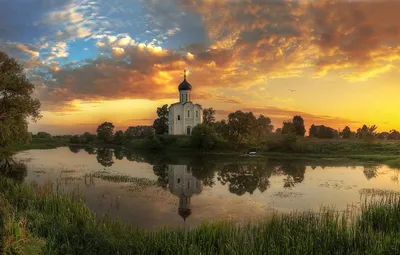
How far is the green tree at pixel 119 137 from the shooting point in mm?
106137

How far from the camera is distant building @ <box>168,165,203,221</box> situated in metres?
18.0

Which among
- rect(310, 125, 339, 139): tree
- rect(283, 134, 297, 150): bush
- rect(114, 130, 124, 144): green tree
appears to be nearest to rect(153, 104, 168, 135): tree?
rect(114, 130, 124, 144): green tree

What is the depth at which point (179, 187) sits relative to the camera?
25859mm

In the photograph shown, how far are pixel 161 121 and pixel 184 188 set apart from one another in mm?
65857

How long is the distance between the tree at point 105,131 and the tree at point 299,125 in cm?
6722

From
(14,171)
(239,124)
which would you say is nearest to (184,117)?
(239,124)

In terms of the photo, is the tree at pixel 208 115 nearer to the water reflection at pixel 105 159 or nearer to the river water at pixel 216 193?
the water reflection at pixel 105 159

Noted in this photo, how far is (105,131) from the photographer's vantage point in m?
113

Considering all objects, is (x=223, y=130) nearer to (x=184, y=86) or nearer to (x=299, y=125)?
(x=184, y=86)

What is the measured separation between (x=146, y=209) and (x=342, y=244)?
11.0 metres

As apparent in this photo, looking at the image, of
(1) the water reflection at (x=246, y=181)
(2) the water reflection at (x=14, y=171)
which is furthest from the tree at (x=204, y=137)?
(2) the water reflection at (x=14, y=171)

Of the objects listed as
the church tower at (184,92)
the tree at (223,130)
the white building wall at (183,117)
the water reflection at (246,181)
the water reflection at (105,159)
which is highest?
the church tower at (184,92)

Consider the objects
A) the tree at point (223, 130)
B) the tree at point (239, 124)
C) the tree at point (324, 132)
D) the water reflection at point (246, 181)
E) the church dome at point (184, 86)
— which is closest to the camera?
the water reflection at point (246, 181)

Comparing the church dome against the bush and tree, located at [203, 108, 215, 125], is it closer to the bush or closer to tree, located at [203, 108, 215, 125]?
tree, located at [203, 108, 215, 125]
